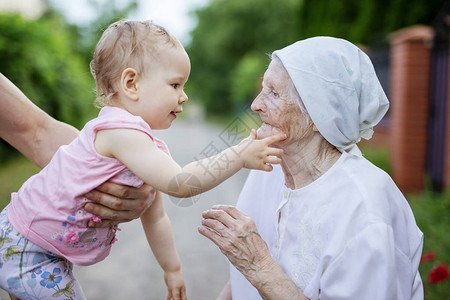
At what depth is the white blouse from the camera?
1.69 metres

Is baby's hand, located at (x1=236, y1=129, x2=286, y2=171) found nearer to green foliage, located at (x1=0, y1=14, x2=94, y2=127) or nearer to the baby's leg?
the baby's leg

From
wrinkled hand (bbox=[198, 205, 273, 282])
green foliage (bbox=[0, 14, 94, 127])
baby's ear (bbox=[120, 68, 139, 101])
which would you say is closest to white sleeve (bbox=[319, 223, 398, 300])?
wrinkled hand (bbox=[198, 205, 273, 282])

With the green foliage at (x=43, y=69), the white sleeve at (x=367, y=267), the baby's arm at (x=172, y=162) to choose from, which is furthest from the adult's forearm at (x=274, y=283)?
the green foliage at (x=43, y=69)

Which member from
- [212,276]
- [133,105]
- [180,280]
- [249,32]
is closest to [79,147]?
[133,105]

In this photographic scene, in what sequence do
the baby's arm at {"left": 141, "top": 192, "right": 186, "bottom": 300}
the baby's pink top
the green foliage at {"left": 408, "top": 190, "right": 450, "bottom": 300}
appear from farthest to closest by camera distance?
the green foliage at {"left": 408, "top": 190, "right": 450, "bottom": 300} < the baby's arm at {"left": 141, "top": 192, "right": 186, "bottom": 300} < the baby's pink top

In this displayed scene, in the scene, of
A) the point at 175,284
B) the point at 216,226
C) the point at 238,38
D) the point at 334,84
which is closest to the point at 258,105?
the point at 334,84

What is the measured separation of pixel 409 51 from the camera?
7.71 m

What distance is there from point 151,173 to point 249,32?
1609 inches

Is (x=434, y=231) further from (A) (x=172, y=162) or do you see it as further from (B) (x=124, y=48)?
(B) (x=124, y=48)

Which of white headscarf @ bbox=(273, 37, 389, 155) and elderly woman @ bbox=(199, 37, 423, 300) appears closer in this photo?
elderly woman @ bbox=(199, 37, 423, 300)

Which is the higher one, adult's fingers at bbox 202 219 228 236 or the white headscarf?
the white headscarf

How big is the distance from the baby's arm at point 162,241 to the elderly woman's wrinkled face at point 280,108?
647 mm

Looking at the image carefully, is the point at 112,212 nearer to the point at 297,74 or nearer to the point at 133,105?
the point at 133,105

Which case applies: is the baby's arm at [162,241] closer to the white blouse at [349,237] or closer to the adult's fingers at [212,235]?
the adult's fingers at [212,235]
